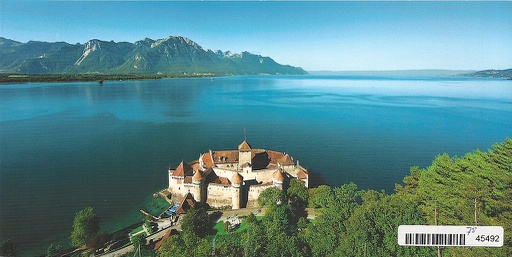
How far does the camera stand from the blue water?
28.8 meters

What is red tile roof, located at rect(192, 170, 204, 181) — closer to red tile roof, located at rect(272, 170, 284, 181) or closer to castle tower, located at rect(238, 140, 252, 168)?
castle tower, located at rect(238, 140, 252, 168)

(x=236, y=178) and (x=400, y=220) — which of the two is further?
(x=236, y=178)

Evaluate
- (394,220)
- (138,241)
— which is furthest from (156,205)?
(394,220)

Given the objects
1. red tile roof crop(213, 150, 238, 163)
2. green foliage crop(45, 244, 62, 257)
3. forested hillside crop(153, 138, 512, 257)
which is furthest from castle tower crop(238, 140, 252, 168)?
green foliage crop(45, 244, 62, 257)

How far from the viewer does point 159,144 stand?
158 feet

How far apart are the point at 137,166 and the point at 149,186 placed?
22.3 ft

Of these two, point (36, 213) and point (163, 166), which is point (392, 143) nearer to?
point (163, 166)

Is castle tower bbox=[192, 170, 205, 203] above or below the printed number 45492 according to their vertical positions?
below

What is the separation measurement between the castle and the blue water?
542 centimetres

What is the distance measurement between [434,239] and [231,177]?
75.2ft

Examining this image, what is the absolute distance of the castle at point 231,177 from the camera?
27547mm

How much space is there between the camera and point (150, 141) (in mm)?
50000

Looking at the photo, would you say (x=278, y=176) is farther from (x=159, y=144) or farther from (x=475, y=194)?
(x=159, y=144)

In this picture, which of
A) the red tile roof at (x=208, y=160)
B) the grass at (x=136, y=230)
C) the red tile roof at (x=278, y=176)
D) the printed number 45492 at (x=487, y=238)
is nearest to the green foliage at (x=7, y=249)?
the grass at (x=136, y=230)
